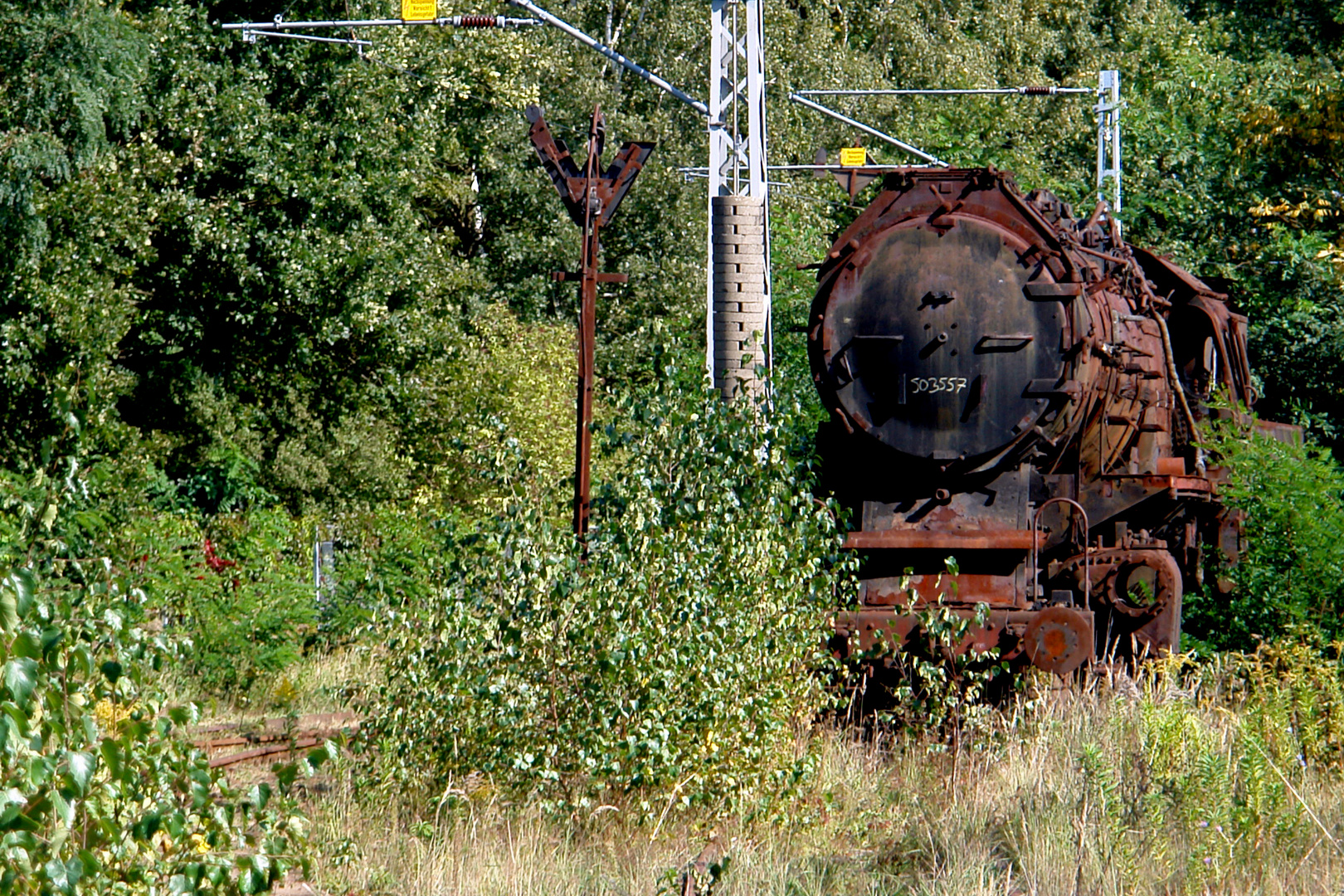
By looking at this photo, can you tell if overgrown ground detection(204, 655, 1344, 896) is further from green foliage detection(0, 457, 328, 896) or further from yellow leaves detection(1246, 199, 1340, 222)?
yellow leaves detection(1246, 199, 1340, 222)

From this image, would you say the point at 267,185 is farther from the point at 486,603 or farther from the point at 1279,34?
the point at 1279,34

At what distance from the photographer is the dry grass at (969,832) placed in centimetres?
630

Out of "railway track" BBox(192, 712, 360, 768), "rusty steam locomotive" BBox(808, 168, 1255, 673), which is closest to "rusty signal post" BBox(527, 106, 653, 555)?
"rusty steam locomotive" BBox(808, 168, 1255, 673)

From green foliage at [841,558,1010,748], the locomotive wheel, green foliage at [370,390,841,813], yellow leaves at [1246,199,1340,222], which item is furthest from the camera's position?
yellow leaves at [1246,199,1340,222]

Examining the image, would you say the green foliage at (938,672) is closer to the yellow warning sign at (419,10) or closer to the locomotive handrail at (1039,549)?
the locomotive handrail at (1039,549)

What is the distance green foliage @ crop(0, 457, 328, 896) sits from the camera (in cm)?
376

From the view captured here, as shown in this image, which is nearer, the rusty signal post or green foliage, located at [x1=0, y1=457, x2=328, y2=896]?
green foliage, located at [x1=0, y1=457, x2=328, y2=896]

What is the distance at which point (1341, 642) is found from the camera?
9.03 m

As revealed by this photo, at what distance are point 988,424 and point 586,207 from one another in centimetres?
280

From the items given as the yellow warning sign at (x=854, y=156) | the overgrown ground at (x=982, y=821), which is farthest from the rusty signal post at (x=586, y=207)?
the yellow warning sign at (x=854, y=156)

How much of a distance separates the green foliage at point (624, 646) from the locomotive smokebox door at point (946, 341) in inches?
75.9

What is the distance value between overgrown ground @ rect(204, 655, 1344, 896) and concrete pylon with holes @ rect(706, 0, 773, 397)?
357 centimetres

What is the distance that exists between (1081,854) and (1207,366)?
733 centimetres

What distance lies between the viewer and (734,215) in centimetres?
1173
